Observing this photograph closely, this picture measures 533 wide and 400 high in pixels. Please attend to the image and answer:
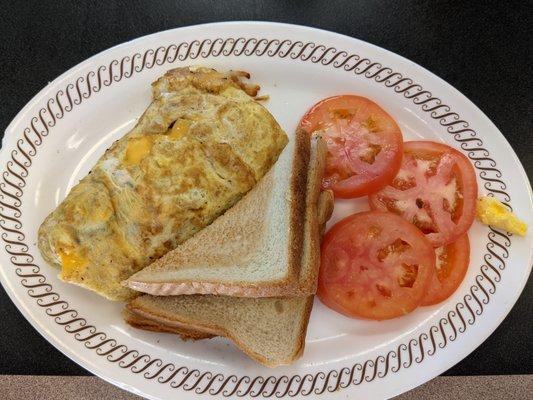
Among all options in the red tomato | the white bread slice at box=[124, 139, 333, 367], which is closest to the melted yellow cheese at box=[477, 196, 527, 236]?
the red tomato

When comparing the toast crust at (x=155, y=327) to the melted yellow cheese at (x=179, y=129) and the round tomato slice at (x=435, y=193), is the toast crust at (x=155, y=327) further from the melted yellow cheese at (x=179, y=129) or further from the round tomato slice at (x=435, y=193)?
the round tomato slice at (x=435, y=193)

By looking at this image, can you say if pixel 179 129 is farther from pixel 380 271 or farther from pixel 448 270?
pixel 448 270

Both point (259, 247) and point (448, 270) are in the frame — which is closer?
point (259, 247)

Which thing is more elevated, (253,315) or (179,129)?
(179,129)

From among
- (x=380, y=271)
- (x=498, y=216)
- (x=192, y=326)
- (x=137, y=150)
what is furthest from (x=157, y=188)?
(x=498, y=216)

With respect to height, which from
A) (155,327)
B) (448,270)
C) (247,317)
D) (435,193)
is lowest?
(155,327)

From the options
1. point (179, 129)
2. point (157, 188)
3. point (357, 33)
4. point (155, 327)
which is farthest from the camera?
point (357, 33)

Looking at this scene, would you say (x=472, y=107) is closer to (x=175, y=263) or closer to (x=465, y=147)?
(x=465, y=147)
